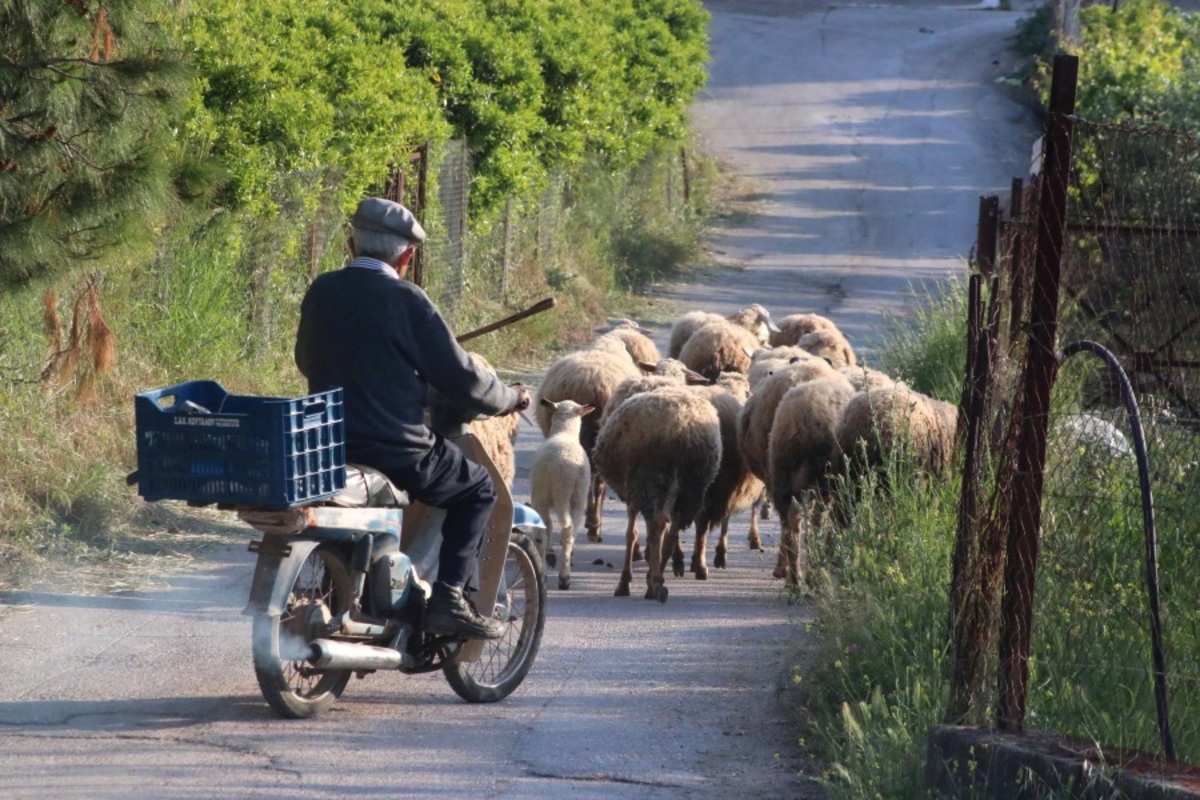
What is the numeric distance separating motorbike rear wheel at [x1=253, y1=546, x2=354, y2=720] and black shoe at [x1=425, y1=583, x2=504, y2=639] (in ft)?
1.14

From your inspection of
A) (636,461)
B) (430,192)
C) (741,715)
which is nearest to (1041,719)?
(741,715)

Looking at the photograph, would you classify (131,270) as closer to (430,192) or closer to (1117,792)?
(430,192)

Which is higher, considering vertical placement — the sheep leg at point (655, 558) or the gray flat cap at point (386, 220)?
the gray flat cap at point (386, 220)

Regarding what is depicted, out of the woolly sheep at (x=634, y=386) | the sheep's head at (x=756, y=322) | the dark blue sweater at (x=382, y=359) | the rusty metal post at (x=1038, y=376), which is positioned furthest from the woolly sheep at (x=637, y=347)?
the rusty metal post at (x=1038, y=376)

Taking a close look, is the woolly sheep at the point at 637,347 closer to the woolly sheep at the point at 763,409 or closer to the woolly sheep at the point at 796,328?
the woolly sheep at the point at 796,328

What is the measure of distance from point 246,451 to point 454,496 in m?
1.02

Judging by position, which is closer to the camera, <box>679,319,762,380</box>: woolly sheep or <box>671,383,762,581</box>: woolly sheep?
<box>671,383,762,581</box>: woolly sheep

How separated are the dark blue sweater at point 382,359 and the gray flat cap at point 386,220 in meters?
0.20

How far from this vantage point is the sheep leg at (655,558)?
934cm

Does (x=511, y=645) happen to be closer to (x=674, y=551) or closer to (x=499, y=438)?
(x=499, y=438)

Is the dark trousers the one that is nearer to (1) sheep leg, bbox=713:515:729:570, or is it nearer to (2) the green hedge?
(2) the green hedge

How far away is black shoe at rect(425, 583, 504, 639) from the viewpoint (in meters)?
6.58

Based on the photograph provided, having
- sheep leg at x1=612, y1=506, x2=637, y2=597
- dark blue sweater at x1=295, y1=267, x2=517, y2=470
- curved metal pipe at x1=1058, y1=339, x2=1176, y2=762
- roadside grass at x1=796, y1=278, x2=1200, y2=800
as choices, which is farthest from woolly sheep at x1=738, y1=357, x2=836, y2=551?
curved metal pipe at x1=1058, y1=339, x2=1176, y2=762

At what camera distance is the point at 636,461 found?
9.72 meters
